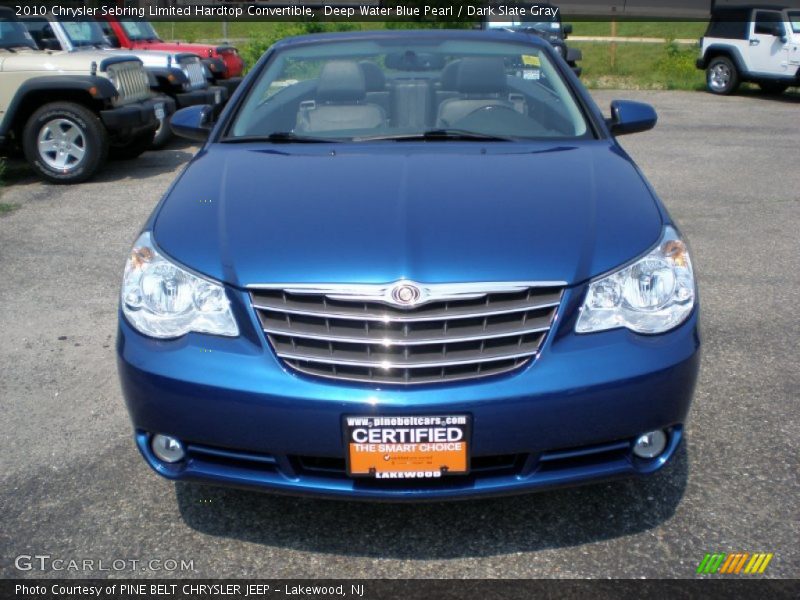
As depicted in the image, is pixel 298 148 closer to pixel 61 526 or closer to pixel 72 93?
pixel 61 526

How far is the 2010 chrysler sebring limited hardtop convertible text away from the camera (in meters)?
2.40

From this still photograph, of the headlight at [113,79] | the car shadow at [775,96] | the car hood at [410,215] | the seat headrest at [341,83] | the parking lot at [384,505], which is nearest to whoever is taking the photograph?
the car hood at [410,215]

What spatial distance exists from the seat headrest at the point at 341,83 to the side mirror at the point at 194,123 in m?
0.58

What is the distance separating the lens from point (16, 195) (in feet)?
26.6

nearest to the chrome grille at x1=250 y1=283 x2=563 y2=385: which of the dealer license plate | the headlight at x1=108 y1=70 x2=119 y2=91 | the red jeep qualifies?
the dealer license plate

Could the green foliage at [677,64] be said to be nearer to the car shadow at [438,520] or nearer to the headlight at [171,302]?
the car shadow at [438,520]

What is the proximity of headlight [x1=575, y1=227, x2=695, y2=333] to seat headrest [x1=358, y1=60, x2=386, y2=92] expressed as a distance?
1843 millimetres

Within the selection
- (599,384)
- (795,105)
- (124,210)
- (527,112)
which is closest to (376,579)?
(599,384)

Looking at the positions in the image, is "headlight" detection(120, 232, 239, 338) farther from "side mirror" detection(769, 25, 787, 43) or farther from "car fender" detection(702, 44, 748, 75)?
"car fender" detection(702, 44, 748, 75)

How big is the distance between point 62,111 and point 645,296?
7346 millimetres

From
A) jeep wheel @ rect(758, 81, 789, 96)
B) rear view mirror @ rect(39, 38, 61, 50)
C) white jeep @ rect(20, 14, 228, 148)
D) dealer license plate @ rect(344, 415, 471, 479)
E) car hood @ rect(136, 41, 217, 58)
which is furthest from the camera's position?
jeep wheel @ rect(758, 81, 789, 96)

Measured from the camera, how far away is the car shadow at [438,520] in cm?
276

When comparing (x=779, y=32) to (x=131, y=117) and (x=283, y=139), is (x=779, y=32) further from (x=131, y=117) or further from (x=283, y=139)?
(x=283, y=139)

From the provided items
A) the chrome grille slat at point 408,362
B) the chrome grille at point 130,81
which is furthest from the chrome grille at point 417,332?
the chrome grille at point 130,81
